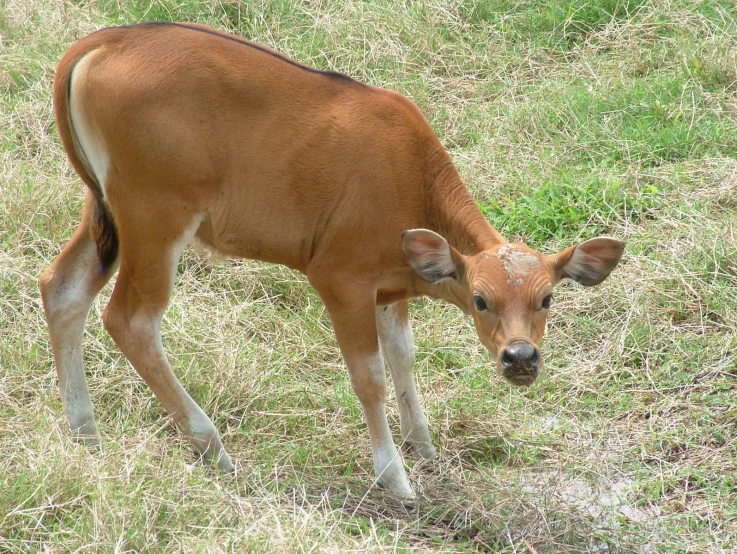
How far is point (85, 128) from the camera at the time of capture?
18.0 ft

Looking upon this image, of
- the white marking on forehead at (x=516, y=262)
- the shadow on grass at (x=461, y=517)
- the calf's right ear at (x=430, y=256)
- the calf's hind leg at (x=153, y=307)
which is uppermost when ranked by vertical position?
the white marking on forehead at (x=516, y=262)

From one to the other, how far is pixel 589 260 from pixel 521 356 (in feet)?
2.39

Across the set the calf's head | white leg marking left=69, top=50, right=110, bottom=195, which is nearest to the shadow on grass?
the calf's head

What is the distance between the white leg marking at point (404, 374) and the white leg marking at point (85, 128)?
5.83 feet

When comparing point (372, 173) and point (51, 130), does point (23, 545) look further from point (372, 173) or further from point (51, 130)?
point (51, 130)

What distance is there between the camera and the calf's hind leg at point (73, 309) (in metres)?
5.88

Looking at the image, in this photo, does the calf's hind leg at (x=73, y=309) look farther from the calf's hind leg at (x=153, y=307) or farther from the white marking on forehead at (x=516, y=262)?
the white marking on forehead at (x=516, y=262)

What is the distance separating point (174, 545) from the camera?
185 inches

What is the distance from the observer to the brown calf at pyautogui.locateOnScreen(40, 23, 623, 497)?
5.37 metres

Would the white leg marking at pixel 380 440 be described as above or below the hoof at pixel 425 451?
above

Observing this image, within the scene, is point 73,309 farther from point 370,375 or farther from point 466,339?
point 466,339

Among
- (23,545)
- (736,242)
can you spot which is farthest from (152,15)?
(23,545)

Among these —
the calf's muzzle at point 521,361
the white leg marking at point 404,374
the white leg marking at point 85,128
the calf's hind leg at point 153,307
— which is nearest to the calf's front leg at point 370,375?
the white leg marking at point 404,374

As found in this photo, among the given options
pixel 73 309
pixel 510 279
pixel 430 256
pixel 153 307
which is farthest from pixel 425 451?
pixel 73 309
